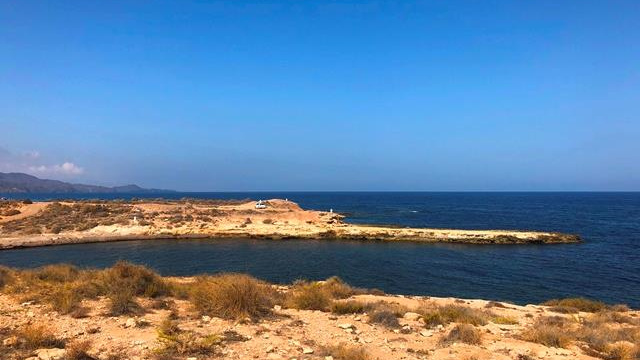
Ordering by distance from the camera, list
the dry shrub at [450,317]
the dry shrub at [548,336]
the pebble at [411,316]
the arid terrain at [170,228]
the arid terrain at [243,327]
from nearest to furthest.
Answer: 1. the arid terrain at [243,327]
2. the dry shrub at [548,336]
3. the dry shrub at [450,317]
4. the pebble at [411,316]
5. the arid terrain at [170,228]

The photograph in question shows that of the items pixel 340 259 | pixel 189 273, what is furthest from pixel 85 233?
pixel 340 259

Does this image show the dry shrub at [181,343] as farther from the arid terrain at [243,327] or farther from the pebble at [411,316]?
the pebble at [411,316]

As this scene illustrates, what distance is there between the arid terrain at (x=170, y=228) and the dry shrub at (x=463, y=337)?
137 ft

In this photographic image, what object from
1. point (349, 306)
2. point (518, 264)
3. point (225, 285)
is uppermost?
point (225, 285)

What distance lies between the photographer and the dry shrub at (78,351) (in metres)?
8.18

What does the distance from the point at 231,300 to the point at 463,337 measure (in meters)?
6.70

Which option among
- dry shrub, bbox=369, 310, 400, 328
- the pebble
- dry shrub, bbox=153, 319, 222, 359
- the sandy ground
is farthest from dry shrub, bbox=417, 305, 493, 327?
dry shrub, bbox=153, 319, 222, 359

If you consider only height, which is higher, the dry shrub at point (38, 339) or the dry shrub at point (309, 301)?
the dry shrub at point (38, 339)

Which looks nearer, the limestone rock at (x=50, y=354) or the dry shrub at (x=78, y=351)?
the dry shrub at (x=78, y=351)

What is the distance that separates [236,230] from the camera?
5606 cm

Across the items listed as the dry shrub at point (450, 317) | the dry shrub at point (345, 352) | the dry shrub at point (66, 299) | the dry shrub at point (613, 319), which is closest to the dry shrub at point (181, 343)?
the dry shrub at point (345, 352)

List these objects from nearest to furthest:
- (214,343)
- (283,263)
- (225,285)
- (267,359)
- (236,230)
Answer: (267,359) → (214,343) → (225,285) → (283,263) → (236,230)

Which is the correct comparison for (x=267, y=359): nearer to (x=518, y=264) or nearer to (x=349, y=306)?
(x=349, y=306)

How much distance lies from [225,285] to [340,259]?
26966mm
